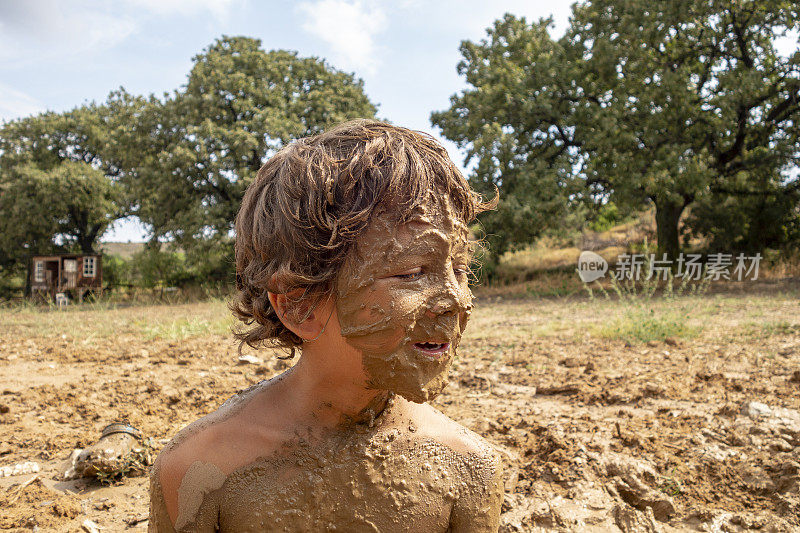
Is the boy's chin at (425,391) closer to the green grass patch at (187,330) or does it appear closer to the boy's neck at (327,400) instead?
the boy's neck at (327,400)

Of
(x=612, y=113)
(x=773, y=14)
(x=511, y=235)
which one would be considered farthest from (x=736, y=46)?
(x=511, y=235)

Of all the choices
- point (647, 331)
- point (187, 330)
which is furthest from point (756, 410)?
point (187, 330)

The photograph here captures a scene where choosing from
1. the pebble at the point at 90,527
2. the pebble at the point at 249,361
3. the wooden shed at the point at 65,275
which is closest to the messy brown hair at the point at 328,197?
the pebble at the point at 90,527

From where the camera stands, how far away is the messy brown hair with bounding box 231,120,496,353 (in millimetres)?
1398

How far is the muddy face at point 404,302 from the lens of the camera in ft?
4.48

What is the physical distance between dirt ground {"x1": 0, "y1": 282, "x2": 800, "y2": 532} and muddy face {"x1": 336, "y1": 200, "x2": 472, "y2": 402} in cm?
118

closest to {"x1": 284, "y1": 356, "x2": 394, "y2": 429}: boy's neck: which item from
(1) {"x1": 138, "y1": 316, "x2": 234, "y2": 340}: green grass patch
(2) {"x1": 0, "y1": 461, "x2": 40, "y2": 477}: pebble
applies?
(2) {"x1": 0, "y1": 461, "x2": 40, "y2": 477}: pebble

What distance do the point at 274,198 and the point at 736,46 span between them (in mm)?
15106

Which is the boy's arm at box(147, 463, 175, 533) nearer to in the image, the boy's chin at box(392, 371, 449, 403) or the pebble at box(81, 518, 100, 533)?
the boy's chin at box(392, 371, 449, 403)

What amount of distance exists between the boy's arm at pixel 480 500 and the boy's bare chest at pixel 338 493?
38mm

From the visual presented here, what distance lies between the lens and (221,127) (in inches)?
586

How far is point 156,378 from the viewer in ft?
14.2

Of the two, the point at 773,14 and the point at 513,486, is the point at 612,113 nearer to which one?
the point at 773,14

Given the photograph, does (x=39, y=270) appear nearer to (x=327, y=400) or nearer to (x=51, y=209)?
(x=51, y=209)
